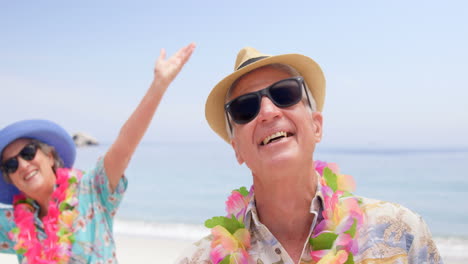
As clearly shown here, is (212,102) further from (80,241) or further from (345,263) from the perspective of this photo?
(80,241)

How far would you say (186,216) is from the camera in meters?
14.1

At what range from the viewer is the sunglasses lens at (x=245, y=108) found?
6.06 feet

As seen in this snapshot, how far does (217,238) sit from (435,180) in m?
18.8

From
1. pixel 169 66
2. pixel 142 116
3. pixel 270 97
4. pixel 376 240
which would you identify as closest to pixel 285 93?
pixel 270 97

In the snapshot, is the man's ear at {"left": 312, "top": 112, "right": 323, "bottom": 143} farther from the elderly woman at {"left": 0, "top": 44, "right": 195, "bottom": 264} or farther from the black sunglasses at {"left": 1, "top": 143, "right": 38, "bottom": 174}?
the black sunglasses at {"left": 1, "top": 143, "right": 38, "bottom": 174}

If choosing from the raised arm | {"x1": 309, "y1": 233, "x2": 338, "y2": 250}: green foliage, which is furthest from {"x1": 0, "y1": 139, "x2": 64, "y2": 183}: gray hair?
{"x1": 309, "y1": 233, "x2": 338, "y2": 250}: green foliage

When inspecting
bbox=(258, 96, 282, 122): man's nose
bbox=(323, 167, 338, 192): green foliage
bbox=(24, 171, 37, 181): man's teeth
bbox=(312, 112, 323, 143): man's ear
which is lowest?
bbox=(24, 171, 37, 181): man's teeth

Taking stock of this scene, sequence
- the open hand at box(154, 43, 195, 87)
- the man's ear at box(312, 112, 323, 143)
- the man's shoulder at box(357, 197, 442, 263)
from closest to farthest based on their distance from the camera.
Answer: the man's shoulder at box(357, 197, 442, 263) < the man's ear at box(312, 112, 323, 143) < the open hand at box(154, 43, 195, 87)

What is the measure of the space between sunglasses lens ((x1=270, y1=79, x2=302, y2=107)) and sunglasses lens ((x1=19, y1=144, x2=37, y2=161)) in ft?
8.75

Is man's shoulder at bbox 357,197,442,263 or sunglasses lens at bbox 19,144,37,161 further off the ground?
man's shoulder at bbox 357,197,442,263

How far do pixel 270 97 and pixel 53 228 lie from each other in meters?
2.43

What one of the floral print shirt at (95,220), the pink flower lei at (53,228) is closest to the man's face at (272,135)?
the floral print shirt at (95,220)

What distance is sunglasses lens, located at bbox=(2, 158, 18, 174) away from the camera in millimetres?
3645

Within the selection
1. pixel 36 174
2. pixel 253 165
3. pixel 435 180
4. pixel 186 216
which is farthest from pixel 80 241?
pixel 435 180
